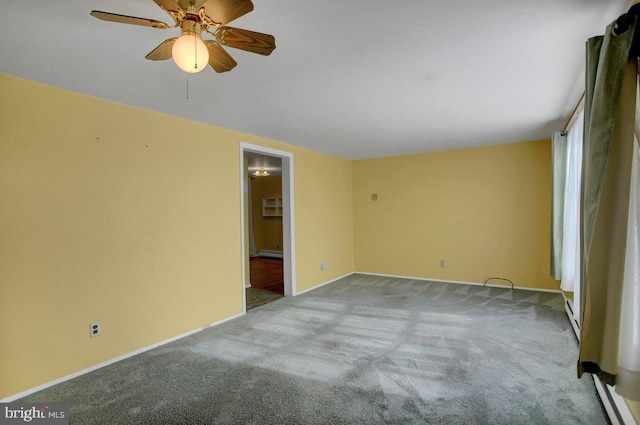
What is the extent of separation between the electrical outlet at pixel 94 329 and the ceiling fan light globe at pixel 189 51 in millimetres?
2338

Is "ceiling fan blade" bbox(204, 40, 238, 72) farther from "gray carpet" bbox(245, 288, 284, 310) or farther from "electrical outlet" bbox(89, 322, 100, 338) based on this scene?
"gray carpet" bbox(245, 288, 284, 310)

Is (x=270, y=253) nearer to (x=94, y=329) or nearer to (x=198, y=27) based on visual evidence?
(x=94, y=329)

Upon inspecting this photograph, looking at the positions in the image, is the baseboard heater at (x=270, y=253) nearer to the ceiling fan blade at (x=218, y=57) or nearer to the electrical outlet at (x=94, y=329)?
the electrical outlet at (x=94, y=329)

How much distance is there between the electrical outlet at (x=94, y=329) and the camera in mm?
2627

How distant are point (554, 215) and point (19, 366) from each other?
5.34 m

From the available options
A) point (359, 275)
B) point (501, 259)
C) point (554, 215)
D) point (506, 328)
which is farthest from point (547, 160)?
point (359, 275)

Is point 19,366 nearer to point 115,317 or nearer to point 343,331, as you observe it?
point 115,317

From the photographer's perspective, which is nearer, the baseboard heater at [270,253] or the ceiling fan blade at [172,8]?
the ceiling fan blade at [172,8]

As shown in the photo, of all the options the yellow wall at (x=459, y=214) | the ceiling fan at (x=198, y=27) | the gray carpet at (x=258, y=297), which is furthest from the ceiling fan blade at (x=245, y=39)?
the yellow wall at (x=459, y=214)

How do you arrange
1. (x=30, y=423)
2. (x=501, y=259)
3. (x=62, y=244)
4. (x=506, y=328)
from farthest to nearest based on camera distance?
(x=501, y=259)
(x=506, y=328)
(x=62, y=244)
(x=30, y=423)

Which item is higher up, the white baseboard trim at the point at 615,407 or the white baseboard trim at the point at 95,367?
the white baseboard trim at the point at 615,407

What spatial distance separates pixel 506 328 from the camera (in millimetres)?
3371

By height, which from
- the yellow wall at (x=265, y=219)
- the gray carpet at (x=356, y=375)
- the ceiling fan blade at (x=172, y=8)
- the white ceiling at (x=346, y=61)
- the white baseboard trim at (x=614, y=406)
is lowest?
the gray carpet at (x=356, y=375)

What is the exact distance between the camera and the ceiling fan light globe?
1425 mm
